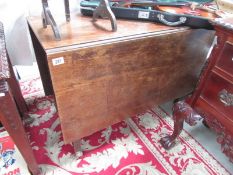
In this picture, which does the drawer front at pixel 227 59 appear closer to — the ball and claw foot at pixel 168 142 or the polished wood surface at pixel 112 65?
the polished wood surface at pixel 112 65

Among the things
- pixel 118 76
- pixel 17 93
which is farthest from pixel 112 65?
pixel 17 93

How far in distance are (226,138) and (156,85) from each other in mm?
431

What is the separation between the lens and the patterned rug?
1054 millimetres

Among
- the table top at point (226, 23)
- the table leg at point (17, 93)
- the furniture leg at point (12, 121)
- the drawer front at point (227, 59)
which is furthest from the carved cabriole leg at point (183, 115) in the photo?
the table leg at point (17, 93)

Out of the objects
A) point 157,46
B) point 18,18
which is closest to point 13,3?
point 18,18

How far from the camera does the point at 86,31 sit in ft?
2.90

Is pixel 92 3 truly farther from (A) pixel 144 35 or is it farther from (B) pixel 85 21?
(A) pixel 144 35

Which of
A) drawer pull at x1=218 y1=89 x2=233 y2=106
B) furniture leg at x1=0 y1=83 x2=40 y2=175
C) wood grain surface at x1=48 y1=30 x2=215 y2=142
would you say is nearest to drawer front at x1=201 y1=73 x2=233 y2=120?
drawer pull at x1=218 y1=89 x2=233 y2=106

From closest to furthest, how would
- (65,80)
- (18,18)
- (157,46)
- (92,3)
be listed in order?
(65,80) < (157,46) < (92,3) < (18,18)

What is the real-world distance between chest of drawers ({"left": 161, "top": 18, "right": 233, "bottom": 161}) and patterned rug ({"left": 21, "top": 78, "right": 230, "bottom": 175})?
0.27 m

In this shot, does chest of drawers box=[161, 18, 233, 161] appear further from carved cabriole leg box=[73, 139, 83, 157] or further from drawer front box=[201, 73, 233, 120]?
carved cabriole leg box=[73, 139, 83, 157]

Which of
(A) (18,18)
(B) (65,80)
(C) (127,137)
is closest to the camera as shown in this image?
(B) (65,80)

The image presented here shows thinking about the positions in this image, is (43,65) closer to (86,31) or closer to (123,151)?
(86,31)

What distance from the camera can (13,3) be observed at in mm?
1273
